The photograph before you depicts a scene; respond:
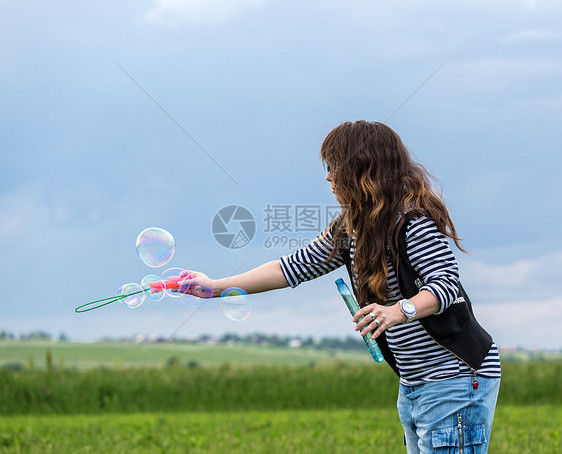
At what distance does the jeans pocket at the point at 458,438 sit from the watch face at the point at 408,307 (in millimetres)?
597

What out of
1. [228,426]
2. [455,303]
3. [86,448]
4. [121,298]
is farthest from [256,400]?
[455,303]

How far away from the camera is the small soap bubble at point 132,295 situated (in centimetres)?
388

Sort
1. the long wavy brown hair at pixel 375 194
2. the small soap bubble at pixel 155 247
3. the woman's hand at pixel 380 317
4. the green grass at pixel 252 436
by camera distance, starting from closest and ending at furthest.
Result: the woman's hand at pixel 380 317 → the long wavy brown hair at pixel 375 194 → the small soap bubble at pixel 155 247 → the green grass at pixel 252 436

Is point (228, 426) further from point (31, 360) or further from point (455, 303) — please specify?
point (31, 360)

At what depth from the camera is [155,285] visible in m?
3.78

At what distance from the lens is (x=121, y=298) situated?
12.6 feet

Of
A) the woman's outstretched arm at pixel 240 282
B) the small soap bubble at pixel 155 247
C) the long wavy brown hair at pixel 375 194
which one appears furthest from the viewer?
the small soap bubble at pixel 155 247

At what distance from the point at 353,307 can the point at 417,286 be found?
0.32m

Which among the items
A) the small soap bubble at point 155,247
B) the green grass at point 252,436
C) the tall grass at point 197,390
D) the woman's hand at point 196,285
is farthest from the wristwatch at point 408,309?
the tall grass at point 197,390

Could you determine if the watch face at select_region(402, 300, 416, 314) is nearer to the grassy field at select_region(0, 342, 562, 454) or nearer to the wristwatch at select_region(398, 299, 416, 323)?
the wristwatch at select_region(398, 299, 416, 323)

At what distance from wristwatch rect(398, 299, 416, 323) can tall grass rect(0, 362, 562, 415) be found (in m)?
9.51

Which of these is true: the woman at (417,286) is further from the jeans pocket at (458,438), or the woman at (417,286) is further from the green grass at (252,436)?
the green grass at (252,436)

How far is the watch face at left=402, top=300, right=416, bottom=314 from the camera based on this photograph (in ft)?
9.56

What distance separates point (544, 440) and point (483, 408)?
4.45m
